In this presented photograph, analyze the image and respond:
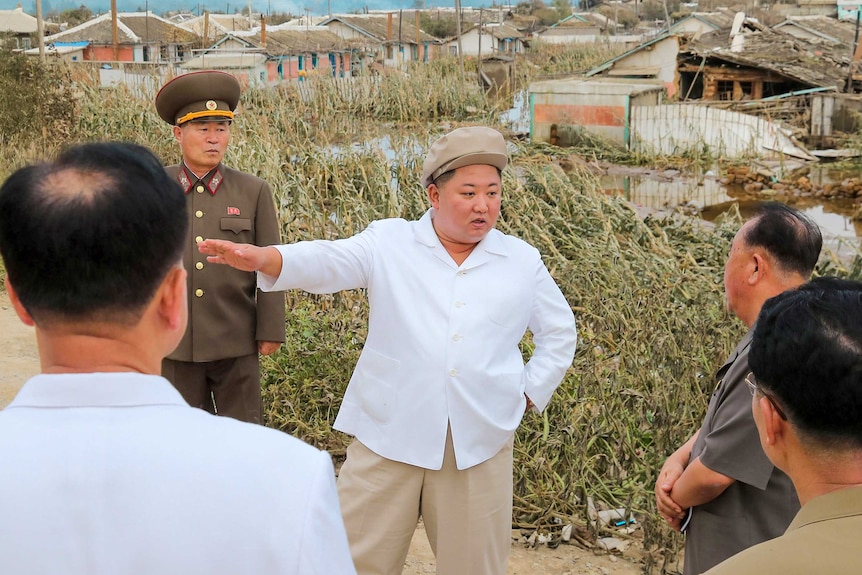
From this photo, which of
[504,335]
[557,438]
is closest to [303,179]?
[557,438]

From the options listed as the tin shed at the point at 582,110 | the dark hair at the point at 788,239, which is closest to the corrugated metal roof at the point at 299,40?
the tin shed at the point at 582,110

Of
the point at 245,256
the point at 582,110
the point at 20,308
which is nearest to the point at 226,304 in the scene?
the point at 245,256

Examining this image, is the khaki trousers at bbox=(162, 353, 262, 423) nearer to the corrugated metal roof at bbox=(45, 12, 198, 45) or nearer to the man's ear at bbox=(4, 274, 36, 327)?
the man's ear at bbox=(4, 274, 36, 327)

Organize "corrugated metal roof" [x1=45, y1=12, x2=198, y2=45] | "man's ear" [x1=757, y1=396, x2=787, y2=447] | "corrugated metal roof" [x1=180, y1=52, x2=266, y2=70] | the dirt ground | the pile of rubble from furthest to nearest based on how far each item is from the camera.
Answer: "corrugated metal roof" [x1=45, y1=12, x2=198, y2=45] → "corrugated metal roof" [x1=180, y1=52, x2=266, y2=70] → the pile of rubble → the dirt ground → "man's ear" [x1=757, y1=396, x2=787, y2=447]

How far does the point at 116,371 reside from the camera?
114 centimetres

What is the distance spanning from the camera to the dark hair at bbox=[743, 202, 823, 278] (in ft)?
7.54

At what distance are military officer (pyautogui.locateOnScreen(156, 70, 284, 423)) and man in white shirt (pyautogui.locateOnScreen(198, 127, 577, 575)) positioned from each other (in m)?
0.80

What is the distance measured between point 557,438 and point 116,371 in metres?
3.00

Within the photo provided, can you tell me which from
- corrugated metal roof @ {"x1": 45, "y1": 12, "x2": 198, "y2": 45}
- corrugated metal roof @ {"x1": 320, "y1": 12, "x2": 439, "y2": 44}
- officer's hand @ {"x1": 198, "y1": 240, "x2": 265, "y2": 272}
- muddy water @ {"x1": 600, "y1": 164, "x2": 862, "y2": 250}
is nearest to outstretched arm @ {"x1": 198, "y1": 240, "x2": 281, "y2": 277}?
officer's hand @ {"x1": 198, "y1": 240, "x2": 265, "y2": 272}

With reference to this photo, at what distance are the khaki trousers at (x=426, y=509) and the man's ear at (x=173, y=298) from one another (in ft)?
4.65

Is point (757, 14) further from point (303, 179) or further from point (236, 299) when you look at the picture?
point (236, 299)

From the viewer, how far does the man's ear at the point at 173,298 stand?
3.92 feet

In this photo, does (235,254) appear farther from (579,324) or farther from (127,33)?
(127,33)

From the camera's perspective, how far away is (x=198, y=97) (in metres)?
3.47
